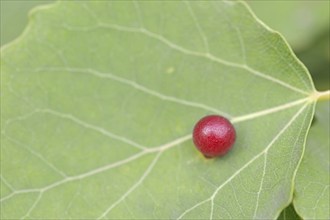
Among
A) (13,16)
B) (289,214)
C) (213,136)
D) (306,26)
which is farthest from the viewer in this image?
(306,26)

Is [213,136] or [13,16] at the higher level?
[213,136]

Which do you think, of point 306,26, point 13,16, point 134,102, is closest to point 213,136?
point 134,102

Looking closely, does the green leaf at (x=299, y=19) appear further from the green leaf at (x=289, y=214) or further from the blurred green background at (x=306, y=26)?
the green leaf at (x=289, y=214)

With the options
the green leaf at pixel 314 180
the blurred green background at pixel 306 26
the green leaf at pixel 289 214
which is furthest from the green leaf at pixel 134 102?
the blurred green background at pixel 306 26

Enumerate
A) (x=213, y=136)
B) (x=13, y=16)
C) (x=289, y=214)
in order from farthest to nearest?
(x=13, y=16)
(x=289, y=214)
(x=213, y=136)

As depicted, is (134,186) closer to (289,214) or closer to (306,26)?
(289,214)

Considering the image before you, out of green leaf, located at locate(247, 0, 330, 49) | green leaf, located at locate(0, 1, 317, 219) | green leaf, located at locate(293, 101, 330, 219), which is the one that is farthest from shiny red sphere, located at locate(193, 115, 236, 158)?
green leaf, located at locate(247, 0, 330, 49)

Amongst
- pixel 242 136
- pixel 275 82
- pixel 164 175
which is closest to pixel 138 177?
pixel 164 175

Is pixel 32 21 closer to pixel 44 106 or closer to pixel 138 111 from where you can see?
pixel 44 106
